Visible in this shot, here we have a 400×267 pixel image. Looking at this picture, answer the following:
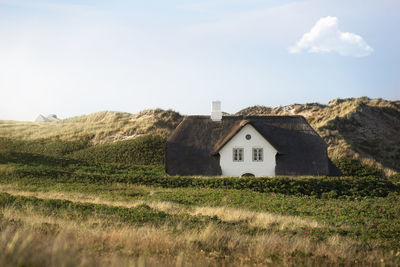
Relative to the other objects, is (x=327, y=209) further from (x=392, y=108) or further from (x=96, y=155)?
(x=392, y=108)

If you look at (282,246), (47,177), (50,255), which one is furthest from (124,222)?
(47,177)

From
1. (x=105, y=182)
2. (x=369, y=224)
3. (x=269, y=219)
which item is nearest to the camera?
(x=269, y=219)

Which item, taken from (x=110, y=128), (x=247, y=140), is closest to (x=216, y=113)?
(x=247, y=140)

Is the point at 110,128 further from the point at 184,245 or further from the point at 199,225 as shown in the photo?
the point at 184,245

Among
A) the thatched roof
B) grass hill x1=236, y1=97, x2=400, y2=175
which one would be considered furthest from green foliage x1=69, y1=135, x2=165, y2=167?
grass hill x1=236, y1=97, x2=400, y2=175

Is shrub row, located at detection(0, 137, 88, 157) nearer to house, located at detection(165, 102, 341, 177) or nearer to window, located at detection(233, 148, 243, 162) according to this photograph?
house, located at detection(165, 102, 341, 177)

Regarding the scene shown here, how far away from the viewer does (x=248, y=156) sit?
105 feet

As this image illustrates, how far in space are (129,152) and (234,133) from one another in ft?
62.0

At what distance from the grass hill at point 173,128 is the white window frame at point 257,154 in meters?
17.0

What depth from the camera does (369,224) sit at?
606 inches

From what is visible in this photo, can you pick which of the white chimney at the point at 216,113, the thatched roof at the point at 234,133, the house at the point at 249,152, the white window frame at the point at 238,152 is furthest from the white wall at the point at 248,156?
the white chimney at the point at 216,113

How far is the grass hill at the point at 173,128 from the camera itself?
47.5m

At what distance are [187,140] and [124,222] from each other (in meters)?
21.6

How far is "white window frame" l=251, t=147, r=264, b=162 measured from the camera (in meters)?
31.7
